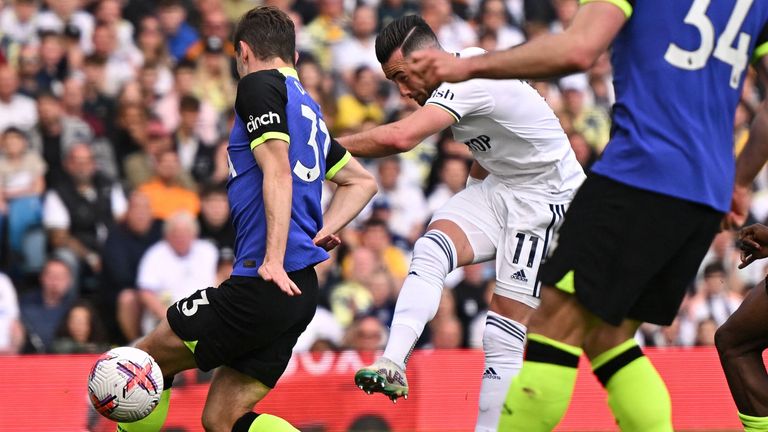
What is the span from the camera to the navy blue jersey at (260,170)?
18.4ft

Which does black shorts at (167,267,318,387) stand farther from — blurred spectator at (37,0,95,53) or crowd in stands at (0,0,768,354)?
blurred spectator at (37,0,95,53)

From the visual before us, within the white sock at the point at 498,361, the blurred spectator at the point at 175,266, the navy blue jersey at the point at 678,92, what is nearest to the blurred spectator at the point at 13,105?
the blurred spectator at the point at 175,266

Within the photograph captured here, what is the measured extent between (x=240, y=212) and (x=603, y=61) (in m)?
9.84

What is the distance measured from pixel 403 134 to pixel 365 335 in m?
4.95

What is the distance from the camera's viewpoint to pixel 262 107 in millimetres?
5586

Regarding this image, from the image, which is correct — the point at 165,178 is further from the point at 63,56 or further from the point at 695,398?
the point at 695,398

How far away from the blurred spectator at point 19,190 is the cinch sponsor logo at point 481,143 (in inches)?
210

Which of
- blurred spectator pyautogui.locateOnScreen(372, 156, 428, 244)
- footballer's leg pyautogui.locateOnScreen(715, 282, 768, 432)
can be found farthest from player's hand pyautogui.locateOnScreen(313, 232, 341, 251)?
blurred spectator pyautogui.locateOnScreen(372, 156, 428, 244)

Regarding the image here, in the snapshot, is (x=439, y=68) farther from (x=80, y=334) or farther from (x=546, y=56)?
(x=80, y=334)

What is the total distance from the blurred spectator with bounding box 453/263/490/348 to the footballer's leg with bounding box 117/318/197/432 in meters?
5.84

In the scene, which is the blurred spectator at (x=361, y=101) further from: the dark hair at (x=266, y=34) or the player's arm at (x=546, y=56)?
the player's arm at (x=546, y=56)

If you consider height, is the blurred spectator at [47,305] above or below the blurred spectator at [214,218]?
below

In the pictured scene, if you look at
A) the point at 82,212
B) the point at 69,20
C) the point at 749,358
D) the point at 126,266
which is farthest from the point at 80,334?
the point at 749,358

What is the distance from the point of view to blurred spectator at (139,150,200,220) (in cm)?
1119
